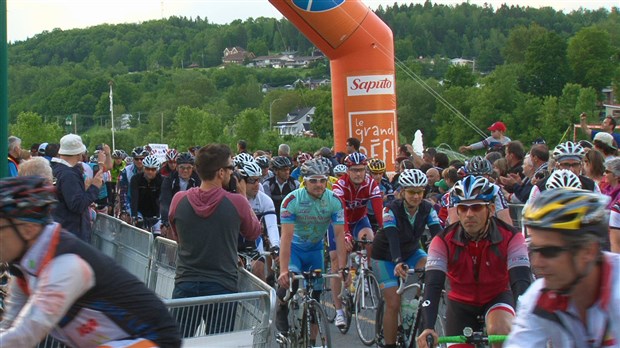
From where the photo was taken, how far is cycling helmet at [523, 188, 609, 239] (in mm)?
3166

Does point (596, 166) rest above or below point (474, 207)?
above

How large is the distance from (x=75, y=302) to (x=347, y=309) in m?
7.90

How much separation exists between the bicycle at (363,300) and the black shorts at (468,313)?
4339mm

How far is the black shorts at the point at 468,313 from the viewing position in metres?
6.52

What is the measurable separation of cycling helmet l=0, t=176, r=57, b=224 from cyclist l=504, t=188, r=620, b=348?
71.1 inches

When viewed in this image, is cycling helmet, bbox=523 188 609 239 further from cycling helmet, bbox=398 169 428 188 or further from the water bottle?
cycling helmet, bbox=398 169 428 188

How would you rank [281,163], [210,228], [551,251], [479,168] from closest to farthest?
1. [551,251]
2. [210,228]
3. [479,168]
4. [281,163]

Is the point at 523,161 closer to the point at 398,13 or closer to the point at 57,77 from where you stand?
the point at 57,77

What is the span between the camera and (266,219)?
404 inches

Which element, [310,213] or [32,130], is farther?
[32,130]

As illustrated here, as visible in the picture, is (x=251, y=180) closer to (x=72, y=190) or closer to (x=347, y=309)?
(x=347, y=309)

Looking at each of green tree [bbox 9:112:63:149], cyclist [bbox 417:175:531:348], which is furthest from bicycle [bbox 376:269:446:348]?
green tree [bbox 9:112:63:149]

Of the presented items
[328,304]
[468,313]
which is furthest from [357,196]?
[468,313]

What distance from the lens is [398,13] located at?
178375 millimetres
